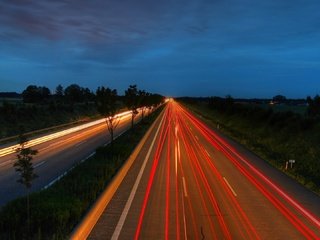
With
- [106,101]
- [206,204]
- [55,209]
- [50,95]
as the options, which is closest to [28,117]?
[106,101]

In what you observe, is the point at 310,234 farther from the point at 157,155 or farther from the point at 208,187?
the point at 157,155

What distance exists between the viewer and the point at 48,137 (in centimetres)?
3622

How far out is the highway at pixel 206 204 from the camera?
10.1 meters

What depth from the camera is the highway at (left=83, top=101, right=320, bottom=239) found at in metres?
10.1

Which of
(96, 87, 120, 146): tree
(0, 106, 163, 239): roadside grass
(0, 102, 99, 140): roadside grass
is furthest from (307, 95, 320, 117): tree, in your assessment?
(0, 106, 163, 239): roadside grass

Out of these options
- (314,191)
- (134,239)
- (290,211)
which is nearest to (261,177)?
(314,191)

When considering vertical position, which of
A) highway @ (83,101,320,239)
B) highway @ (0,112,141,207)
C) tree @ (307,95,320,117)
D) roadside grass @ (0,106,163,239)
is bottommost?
highway @ (0,112,141,207)

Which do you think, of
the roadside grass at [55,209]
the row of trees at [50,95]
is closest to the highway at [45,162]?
the roadside grass at [55,209]

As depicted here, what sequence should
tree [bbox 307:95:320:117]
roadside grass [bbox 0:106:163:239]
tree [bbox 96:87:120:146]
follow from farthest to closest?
tree [bbox 307:95:320:117], tree [bbox 96:87:120:146], roadside grass [bbox 0:106:163:239]

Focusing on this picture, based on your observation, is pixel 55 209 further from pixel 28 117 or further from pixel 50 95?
pixel 50 95

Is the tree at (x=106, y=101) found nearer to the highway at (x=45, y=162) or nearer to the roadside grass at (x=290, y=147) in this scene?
the highway at (x=45, y=162)

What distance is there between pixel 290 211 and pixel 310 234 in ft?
7.47

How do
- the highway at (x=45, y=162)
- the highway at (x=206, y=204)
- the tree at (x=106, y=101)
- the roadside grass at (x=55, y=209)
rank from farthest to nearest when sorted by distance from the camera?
the tree at (x=106, y=101) → the highway at (x=45, y=162) → the highway at (x=206, y=204) → the roadside grass at (x=55, y=209)

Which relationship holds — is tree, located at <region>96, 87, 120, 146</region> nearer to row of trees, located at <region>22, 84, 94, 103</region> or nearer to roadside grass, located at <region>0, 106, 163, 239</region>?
roadside grass, located at <region>0, 106, 163, 239</region>
